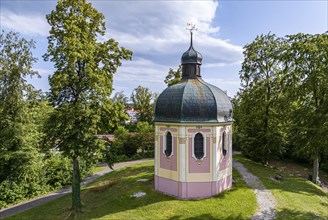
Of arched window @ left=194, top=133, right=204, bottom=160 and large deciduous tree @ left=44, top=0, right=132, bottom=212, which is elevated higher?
large deciduous tree @ left=44, top=0, right=132, bottom=212

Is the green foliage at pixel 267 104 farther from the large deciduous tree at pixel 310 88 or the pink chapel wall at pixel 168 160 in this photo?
the pink chapel wall at pixel 168 160

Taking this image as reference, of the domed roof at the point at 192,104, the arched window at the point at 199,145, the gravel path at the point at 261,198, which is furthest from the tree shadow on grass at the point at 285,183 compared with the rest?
the domed roof at the point at 192,104

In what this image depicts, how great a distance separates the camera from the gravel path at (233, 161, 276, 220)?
16906 millimetres

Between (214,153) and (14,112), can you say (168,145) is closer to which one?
(214,153)

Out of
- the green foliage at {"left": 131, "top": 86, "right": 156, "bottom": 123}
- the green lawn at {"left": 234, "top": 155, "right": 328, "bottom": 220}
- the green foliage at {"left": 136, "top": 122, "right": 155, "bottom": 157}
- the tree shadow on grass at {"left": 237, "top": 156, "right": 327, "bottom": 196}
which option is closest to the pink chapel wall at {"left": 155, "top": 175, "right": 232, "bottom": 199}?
the green lawn at {"left": 234, "top": 155, "right": 328, "bottom": 220}

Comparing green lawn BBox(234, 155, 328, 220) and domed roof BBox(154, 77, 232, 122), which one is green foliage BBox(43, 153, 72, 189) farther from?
green lawn BBox(234, 155, 328, 220)

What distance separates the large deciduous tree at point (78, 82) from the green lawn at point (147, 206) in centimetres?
446

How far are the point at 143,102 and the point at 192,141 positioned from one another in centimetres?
3644

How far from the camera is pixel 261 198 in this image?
19.7m

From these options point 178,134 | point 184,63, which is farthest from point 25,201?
point 184,63

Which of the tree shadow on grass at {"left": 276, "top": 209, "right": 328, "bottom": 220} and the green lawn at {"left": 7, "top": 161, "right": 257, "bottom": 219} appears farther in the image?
the green lawn at {"left": 7, "top": 161, "right": 257, "bottom": 219}

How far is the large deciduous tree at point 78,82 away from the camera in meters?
16.9

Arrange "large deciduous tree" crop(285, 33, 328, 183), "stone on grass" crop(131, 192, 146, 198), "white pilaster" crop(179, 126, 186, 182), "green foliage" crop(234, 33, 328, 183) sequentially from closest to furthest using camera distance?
"large deciduous tree" crop(285, 33, 328, 183) < "white pilaster" crop(179, 126, 186, 182) < "stone on grass" crop(131, 192, 146, 198) < "green foliage" crop(234, 33, 328, 183)

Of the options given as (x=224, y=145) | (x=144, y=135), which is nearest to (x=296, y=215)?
(x=224, y=145)
